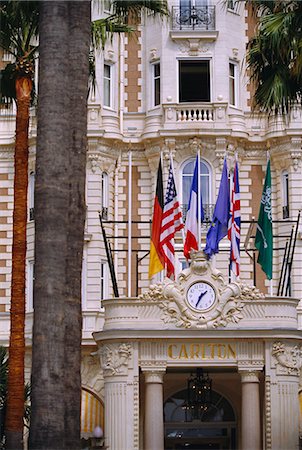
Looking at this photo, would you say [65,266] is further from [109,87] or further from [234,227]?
[109,87]

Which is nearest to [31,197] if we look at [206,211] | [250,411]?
[206,211]

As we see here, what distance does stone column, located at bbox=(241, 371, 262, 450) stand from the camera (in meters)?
34.7

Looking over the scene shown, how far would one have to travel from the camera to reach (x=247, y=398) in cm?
3519

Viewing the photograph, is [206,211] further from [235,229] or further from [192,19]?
[192,19]

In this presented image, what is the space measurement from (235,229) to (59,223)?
66.7 ft

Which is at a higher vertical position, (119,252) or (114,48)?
(114,48)

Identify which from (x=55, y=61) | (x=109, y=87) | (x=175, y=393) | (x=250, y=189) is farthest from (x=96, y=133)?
(x=55, y=61)

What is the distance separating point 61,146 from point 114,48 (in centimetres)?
2641

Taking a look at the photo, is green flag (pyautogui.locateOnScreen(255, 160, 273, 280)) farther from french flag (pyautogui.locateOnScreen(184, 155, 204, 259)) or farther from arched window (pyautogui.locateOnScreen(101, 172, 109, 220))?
arched window (pyautogui.locateOnScreen(101, 172, 109, 220))

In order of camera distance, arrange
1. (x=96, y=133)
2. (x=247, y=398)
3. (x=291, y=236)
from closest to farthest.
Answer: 1. (x=247, y=398)
2. (x=291, y=236)
3. (x=96, y=133)

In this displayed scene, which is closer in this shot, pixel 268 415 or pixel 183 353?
pixel 268 415

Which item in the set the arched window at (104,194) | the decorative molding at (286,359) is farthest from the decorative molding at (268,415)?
the arched window at (104,194)

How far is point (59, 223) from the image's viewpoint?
1692 cm

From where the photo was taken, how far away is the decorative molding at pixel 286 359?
116 feet
